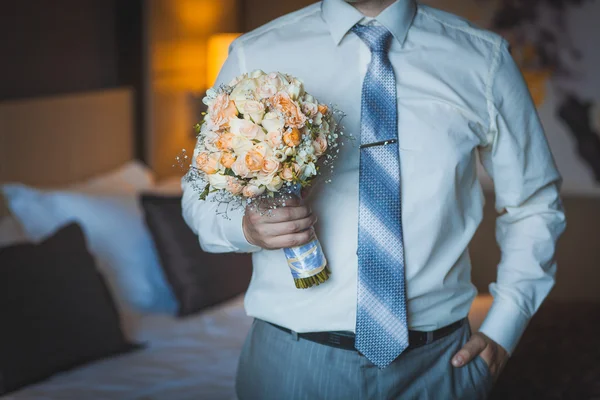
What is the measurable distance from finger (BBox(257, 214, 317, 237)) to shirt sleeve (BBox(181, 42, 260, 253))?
0.41 feet

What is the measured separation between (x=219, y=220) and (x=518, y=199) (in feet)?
2.21

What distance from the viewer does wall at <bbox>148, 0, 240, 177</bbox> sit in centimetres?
420

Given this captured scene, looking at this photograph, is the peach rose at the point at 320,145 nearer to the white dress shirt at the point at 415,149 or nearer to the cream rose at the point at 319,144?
the cream rose at the point at 319,144

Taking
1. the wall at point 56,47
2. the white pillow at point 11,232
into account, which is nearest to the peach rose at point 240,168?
the white pillow at point 11,232

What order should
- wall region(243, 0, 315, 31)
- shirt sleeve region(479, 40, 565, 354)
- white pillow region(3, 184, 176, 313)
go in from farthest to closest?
wall region(243, 0, 315, 31) < white pillow region(3, 184, 176, 313) < shirt sleeve region(479, 40, 565, 354)

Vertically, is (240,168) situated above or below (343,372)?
above

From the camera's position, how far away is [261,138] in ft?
4.29

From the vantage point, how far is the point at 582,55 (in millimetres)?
5066

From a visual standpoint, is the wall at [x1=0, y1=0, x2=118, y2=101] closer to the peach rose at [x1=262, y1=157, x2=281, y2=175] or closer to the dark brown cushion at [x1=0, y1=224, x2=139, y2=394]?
the dark brown cushion at [x1=0, y1=224, x2=139, y2=394]

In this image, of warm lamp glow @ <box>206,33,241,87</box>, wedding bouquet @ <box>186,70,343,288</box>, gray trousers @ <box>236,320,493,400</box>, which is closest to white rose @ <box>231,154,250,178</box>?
wedding bouquet @ <box>186,70,343,288</box>

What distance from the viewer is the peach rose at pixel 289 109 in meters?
1.31

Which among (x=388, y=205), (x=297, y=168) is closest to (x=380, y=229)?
(x=388, y=205)

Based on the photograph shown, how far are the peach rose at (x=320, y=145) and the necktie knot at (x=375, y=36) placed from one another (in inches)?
12.4

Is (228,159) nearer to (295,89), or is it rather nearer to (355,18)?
(295,89)
